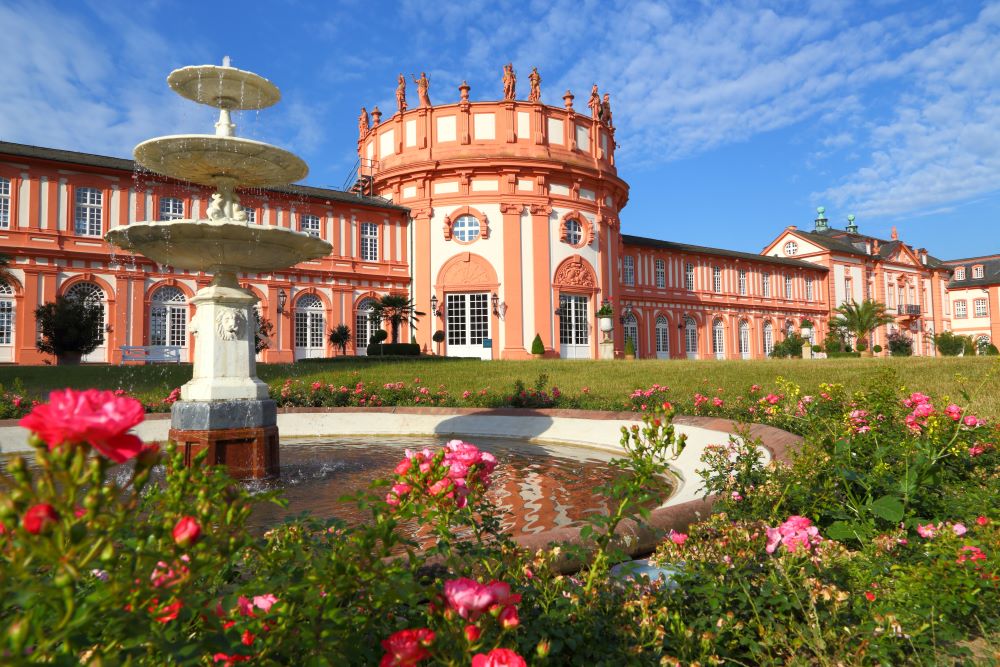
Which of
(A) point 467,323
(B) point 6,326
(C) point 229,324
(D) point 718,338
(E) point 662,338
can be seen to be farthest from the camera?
(D) point 718,338

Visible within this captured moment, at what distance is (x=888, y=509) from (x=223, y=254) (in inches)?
245

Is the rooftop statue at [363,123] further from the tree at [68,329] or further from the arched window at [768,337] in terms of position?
the arched window at [768,337]

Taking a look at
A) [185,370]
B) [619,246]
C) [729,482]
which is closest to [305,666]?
[729,482]

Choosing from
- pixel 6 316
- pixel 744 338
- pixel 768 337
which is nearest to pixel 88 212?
pixel 6 316

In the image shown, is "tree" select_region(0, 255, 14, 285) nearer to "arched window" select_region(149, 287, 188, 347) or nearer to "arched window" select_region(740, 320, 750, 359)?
"arched window" select_region(149, 287, 188, 347)

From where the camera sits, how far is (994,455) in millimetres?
4238

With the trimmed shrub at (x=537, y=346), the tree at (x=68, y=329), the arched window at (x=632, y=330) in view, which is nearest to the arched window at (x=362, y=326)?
the trimmed shrub at (x=537, y=346)

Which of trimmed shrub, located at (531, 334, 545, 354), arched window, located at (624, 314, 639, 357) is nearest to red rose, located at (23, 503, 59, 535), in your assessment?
trimmed shrub, located at (531, 334, 545, 354)

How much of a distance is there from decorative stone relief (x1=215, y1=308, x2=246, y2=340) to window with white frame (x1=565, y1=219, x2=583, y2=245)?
23291 mm

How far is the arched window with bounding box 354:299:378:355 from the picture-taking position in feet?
96.4

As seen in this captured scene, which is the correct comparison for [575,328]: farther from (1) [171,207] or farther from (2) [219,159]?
(2) [219,159]

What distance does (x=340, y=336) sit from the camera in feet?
89.9

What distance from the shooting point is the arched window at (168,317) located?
2475 cm

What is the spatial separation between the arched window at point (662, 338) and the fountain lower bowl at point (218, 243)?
1348 inches
